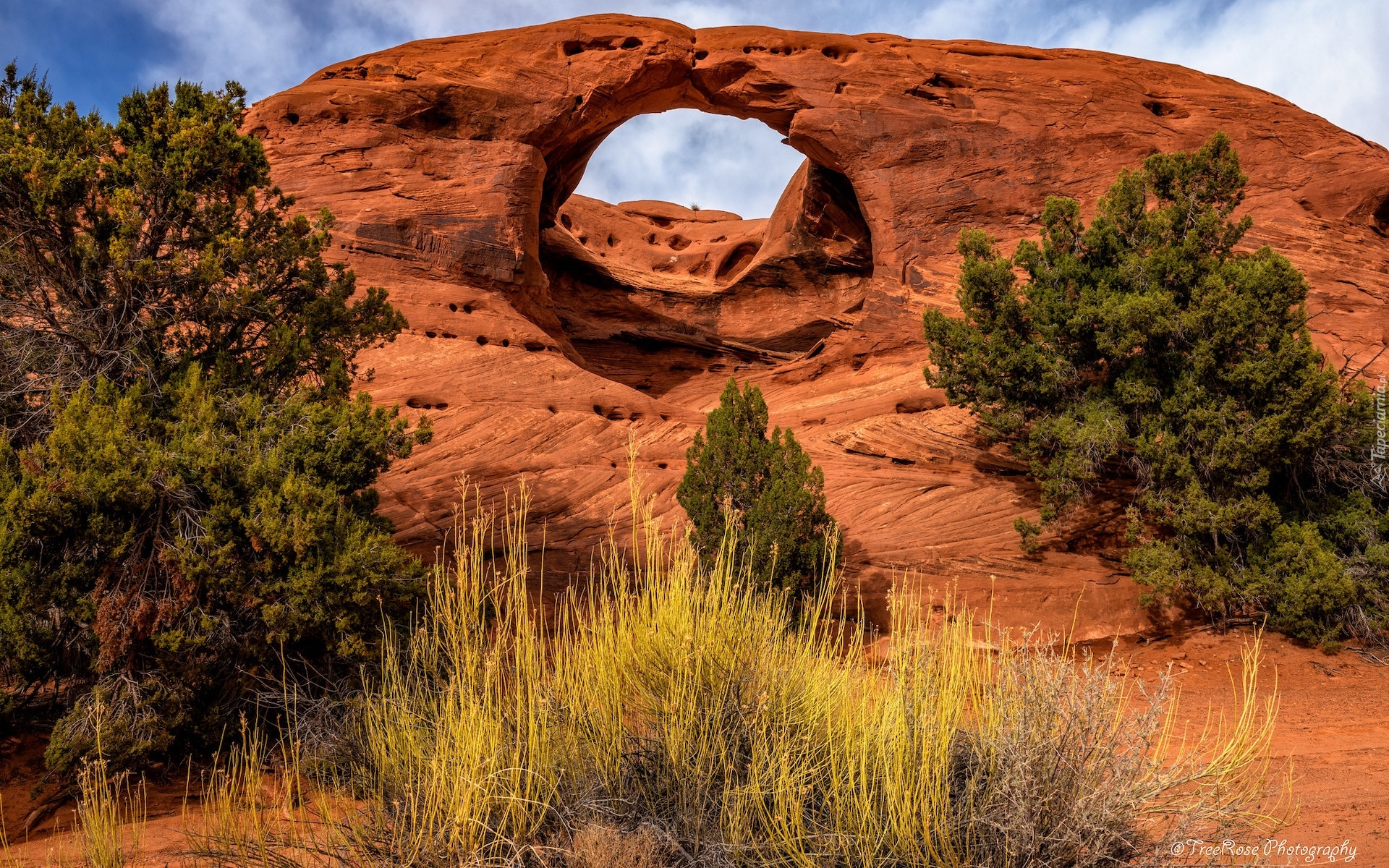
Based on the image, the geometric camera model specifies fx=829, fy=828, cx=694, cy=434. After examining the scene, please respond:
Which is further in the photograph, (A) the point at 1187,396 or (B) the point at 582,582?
(B) the point at 582,582

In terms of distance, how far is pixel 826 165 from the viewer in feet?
53.3

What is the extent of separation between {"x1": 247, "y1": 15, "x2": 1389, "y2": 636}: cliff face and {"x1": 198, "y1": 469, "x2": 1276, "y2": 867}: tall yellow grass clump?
601cm

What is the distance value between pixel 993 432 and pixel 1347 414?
153 inches

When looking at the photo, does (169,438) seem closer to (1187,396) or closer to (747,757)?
(747,757)

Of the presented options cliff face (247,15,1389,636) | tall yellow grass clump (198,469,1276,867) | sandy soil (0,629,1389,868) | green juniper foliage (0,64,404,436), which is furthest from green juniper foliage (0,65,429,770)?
cliff face (247,15,1389,636)

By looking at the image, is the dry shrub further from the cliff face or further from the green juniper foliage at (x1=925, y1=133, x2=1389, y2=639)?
the green juniper foliage at (x1=925, y1=133, x2=1389, y2=639)

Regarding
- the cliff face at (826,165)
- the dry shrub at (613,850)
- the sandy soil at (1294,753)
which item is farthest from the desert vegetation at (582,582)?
the cliff face at (826,165)

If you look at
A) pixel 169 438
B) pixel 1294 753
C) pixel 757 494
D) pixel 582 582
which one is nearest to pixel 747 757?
pixel 757 494

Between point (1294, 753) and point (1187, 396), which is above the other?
point (1187, 396)

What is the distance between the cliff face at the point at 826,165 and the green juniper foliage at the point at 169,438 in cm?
334

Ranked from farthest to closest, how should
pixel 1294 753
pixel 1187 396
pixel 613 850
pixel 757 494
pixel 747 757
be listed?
pixel 1187 396 → pixel 757 494 → pixel 1294 753 → pixel 747 757 → pixel 613 850

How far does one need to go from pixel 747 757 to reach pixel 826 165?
14049 millimetres

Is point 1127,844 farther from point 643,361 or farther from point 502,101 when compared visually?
point 643,361

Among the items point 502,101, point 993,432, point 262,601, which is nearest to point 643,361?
point 502,101
